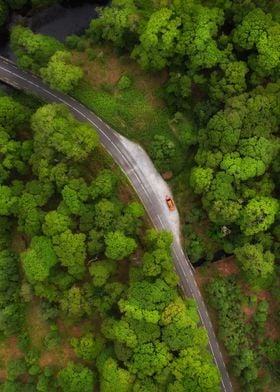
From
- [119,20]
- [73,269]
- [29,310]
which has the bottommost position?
[29,310]

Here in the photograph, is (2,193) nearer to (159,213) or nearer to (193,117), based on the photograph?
(159,213)

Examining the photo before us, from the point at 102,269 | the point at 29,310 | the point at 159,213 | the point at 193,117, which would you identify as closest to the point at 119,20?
the point at 193,117

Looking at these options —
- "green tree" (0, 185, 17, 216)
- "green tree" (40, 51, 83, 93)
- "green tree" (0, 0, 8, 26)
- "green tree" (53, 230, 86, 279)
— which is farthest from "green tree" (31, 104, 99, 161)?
"green tree" (0, 0, 8, 26)

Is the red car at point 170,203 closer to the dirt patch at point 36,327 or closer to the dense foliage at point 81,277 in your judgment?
the dense foliage at point 81,277

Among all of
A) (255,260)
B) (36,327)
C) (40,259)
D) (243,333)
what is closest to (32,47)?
(40,259)

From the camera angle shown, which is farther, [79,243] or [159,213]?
[159,213]

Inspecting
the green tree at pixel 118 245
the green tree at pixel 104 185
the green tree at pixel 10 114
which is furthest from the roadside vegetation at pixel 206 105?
the green tree at pixel 118 245
